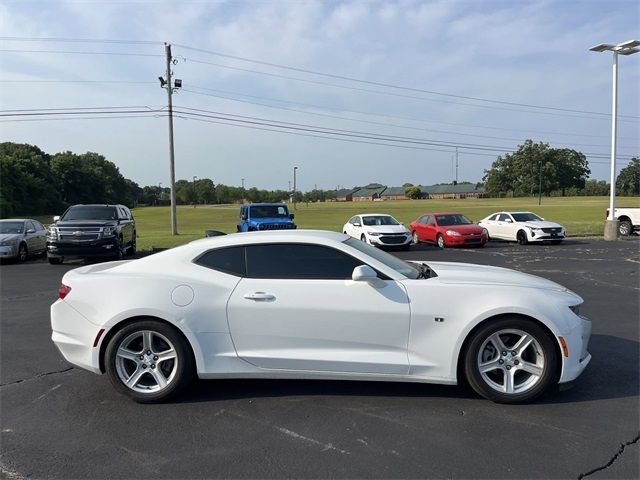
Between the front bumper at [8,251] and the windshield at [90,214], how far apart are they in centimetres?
203

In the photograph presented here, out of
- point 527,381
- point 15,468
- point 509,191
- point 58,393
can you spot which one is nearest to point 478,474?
point 527,381

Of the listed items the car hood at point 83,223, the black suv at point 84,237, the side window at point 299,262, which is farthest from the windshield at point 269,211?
the side window at point 299,262

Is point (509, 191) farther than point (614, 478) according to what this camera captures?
Yes

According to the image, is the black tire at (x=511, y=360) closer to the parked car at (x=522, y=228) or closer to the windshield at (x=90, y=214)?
the windshield at (x=90, y=214)

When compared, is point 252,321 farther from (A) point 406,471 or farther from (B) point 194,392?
(A) point 406,471

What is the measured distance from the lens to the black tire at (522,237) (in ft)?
70.4

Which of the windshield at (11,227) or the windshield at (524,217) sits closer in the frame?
the windshield at (11,227)

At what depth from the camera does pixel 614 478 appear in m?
3.03

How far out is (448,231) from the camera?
20.5 meters

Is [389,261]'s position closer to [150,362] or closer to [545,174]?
[150,362]

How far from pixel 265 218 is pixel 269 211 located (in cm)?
68

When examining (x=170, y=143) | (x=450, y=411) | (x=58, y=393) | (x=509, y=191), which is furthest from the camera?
(x=509, y=191)

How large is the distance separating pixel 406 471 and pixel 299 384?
5.55 feet

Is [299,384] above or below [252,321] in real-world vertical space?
below
